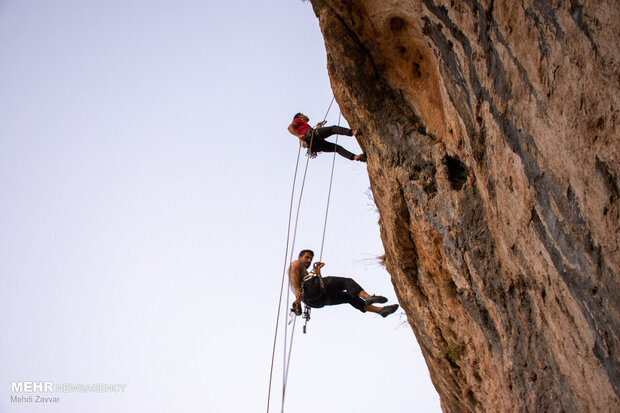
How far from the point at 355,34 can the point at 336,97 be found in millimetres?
1046

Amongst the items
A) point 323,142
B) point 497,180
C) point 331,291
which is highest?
point 323,142

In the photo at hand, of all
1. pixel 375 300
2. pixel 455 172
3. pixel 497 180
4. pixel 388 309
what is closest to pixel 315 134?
pixel 375 300

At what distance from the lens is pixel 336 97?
Result: 24.2 ft

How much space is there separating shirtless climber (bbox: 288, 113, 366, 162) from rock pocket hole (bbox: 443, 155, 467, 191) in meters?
2.48

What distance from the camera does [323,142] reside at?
8.77 meters

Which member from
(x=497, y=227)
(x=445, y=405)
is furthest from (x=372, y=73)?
(x=445, y=405)

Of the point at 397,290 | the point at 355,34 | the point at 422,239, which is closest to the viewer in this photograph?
the point at 422,239

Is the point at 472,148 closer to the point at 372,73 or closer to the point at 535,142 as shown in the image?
the point at 535,142

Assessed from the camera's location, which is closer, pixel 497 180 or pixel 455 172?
pixel 497 180

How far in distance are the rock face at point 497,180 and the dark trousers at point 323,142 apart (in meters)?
1.13

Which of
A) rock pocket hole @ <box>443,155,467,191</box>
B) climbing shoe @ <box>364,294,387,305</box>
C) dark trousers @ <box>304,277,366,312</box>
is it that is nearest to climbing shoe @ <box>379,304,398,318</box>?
climbing shoe @ <box>364,294,387,305</box>

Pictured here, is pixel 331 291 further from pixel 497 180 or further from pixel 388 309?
pixel 497 180

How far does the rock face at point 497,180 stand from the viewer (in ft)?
9.95

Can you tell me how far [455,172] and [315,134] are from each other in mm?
3585
